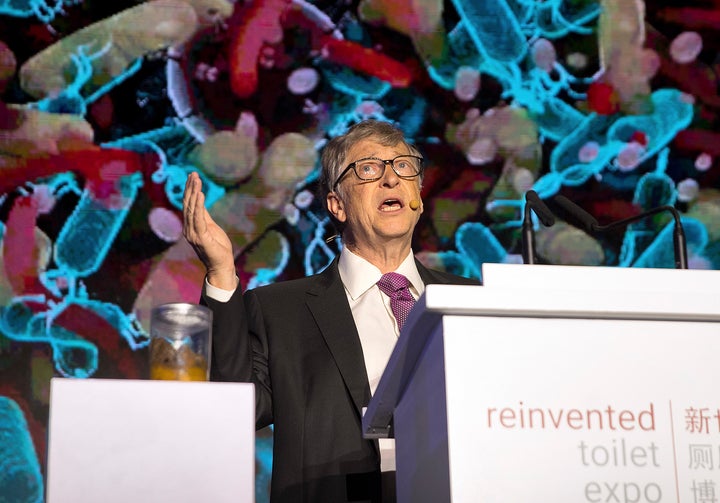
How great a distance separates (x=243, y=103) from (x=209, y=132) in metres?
0.15

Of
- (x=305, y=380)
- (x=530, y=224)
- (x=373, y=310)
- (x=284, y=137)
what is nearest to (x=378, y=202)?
(x=373, y=310)

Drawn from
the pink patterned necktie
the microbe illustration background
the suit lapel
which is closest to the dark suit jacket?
the suit lapel

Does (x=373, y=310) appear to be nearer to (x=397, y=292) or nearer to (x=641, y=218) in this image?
(x=397, y=292)

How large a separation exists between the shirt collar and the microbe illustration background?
2.00 ft

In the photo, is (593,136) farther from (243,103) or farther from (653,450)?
(653,450)

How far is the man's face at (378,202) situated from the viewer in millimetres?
2713

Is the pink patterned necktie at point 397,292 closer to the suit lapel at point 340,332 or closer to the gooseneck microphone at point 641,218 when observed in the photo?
the suit lapel at point 340,332

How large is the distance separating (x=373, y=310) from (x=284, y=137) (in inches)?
40.7

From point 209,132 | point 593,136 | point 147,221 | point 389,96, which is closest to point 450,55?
point 389,96

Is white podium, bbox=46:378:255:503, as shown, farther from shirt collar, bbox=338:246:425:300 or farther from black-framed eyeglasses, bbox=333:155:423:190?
black-framed eyeglasses, bbox=333:155:423:190

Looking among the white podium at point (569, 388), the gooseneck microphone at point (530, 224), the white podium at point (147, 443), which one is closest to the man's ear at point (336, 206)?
the gooseneck microphone at point (530, 224)

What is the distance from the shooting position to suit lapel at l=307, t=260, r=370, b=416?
7.75 feet

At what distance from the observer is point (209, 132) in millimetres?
3426

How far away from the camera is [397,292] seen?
2.62 metres
